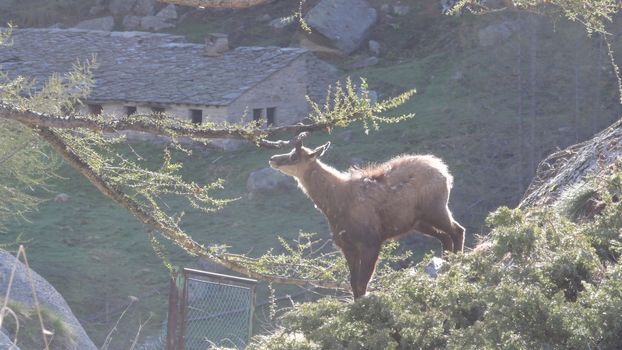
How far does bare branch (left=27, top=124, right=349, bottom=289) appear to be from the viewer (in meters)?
8.27

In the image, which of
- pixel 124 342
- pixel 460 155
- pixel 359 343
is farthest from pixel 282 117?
pixel 359 343

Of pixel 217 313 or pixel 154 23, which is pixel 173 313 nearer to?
pixel 217 313

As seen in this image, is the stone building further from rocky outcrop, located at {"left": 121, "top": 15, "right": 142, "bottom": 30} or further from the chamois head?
the chamois head

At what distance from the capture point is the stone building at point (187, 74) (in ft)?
116

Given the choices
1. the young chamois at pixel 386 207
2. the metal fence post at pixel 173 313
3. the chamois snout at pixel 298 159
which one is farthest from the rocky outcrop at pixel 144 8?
the young chamois at pixel 386 207

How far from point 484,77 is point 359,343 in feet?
103

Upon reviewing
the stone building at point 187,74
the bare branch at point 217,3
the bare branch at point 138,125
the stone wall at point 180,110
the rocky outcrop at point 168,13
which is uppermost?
the bare branch at point 217,3

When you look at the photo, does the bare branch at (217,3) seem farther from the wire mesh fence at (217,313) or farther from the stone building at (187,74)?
the stone building at (187,74)

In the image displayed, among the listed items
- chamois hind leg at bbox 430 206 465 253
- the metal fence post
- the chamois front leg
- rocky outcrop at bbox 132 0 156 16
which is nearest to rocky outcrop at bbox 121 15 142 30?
rocky outcrop at bbox 132 0 156 16

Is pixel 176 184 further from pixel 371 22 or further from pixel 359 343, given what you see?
pixel 371 22

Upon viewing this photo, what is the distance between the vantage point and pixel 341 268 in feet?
32.3

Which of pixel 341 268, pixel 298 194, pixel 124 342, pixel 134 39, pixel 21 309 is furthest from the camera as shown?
pixel 134 39

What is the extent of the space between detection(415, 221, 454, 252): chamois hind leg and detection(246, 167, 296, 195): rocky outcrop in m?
19.6

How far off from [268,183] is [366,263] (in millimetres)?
20526
